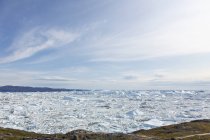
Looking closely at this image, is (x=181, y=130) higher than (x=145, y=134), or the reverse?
(x=181, y=130)

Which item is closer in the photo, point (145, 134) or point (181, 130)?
point (145, 134)

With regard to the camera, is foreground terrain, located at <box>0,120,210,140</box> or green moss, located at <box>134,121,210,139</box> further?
green moss, located at <box>134,121,210,139</box>

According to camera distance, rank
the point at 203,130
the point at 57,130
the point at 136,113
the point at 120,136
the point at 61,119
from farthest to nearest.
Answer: the point at 136,113, the point at 61,119, the point at 57,130, the point at 203,130, the point at 120,136

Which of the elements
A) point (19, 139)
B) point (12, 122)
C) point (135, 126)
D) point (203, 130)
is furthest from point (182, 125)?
point (12, 122)

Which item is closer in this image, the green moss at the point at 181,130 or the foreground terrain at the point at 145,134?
the foreground terrain at the point at 145,134

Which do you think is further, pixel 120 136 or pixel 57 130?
pixel 57 130

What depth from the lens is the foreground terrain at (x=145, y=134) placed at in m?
65.0

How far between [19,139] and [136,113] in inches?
3768

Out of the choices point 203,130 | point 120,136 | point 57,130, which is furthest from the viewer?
point 57,130

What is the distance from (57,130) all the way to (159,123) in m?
37.7

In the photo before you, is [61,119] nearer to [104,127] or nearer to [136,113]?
[104,127]

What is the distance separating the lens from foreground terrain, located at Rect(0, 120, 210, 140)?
6500 cm

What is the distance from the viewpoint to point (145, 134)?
8188cm

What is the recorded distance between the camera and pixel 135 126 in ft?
369
